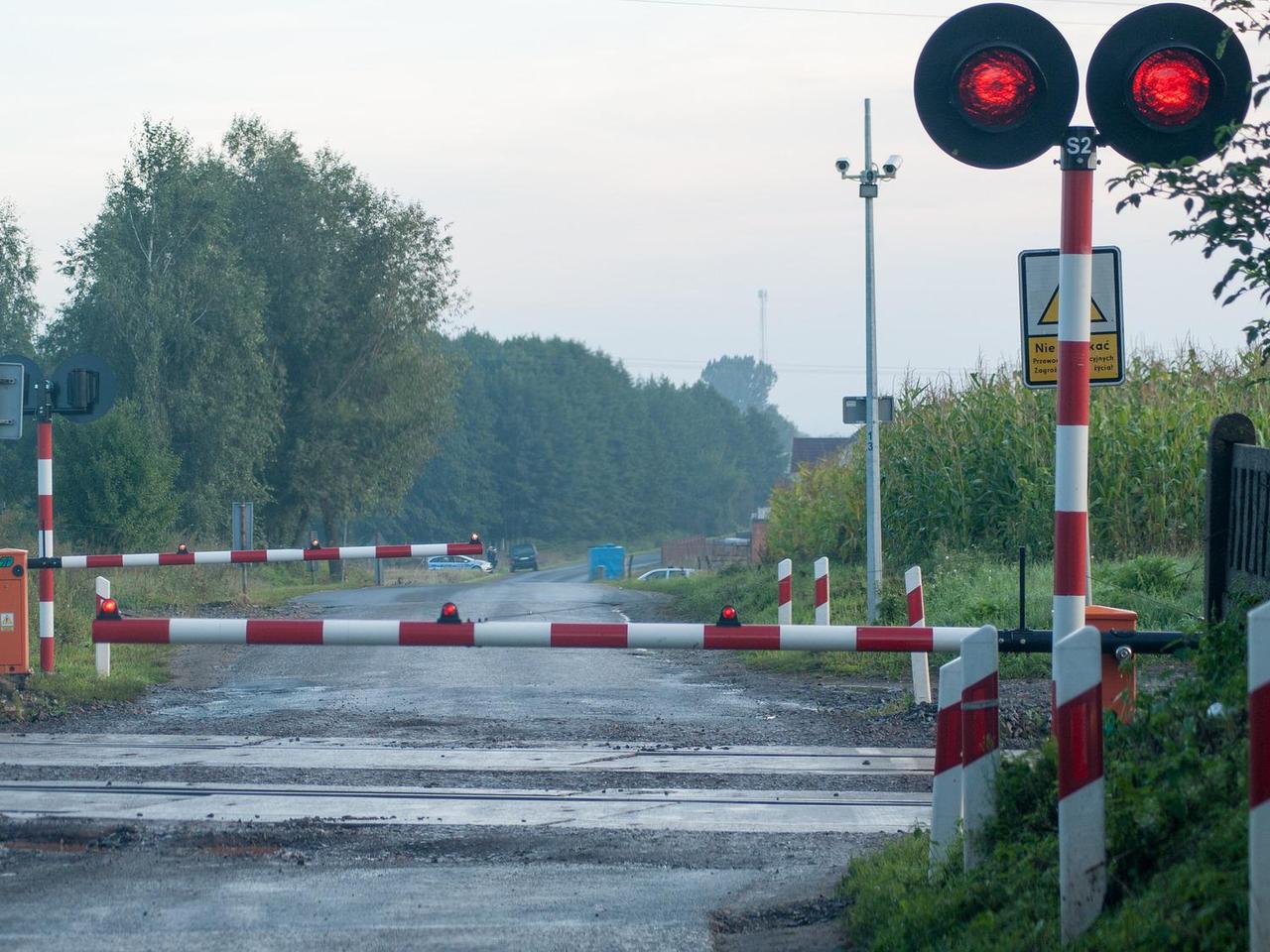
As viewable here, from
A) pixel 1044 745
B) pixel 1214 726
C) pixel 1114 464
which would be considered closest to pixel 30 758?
pixel 1044 745

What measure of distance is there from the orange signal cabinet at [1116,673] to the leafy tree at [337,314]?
1905 inches

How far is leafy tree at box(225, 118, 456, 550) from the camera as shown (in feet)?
177

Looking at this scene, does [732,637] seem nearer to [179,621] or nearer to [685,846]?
[685,846]

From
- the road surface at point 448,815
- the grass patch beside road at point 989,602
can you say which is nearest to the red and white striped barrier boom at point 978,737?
the road surface at point 448,815

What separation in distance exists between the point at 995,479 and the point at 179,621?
14.7m

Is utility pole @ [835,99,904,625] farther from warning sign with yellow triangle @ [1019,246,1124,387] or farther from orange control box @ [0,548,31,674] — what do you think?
warning sign with yellow triangle @ [1019,246,1124,387]

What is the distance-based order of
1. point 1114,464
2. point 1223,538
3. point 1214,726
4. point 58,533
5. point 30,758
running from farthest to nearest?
point 58,533 < point 1114,464 < point 30,758 < point 1223,538 < point 1214,726

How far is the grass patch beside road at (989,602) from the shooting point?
13.8 meters

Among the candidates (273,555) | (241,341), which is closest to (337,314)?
(241,341)

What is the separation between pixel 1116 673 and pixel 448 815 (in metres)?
3.22

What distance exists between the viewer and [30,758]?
9.06 meters

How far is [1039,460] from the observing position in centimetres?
2008

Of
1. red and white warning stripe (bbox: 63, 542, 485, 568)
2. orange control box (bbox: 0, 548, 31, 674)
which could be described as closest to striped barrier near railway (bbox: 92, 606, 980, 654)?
orange control box (bbox: 0, 548, 31, 674)

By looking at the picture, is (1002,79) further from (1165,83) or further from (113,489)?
(113,489)
